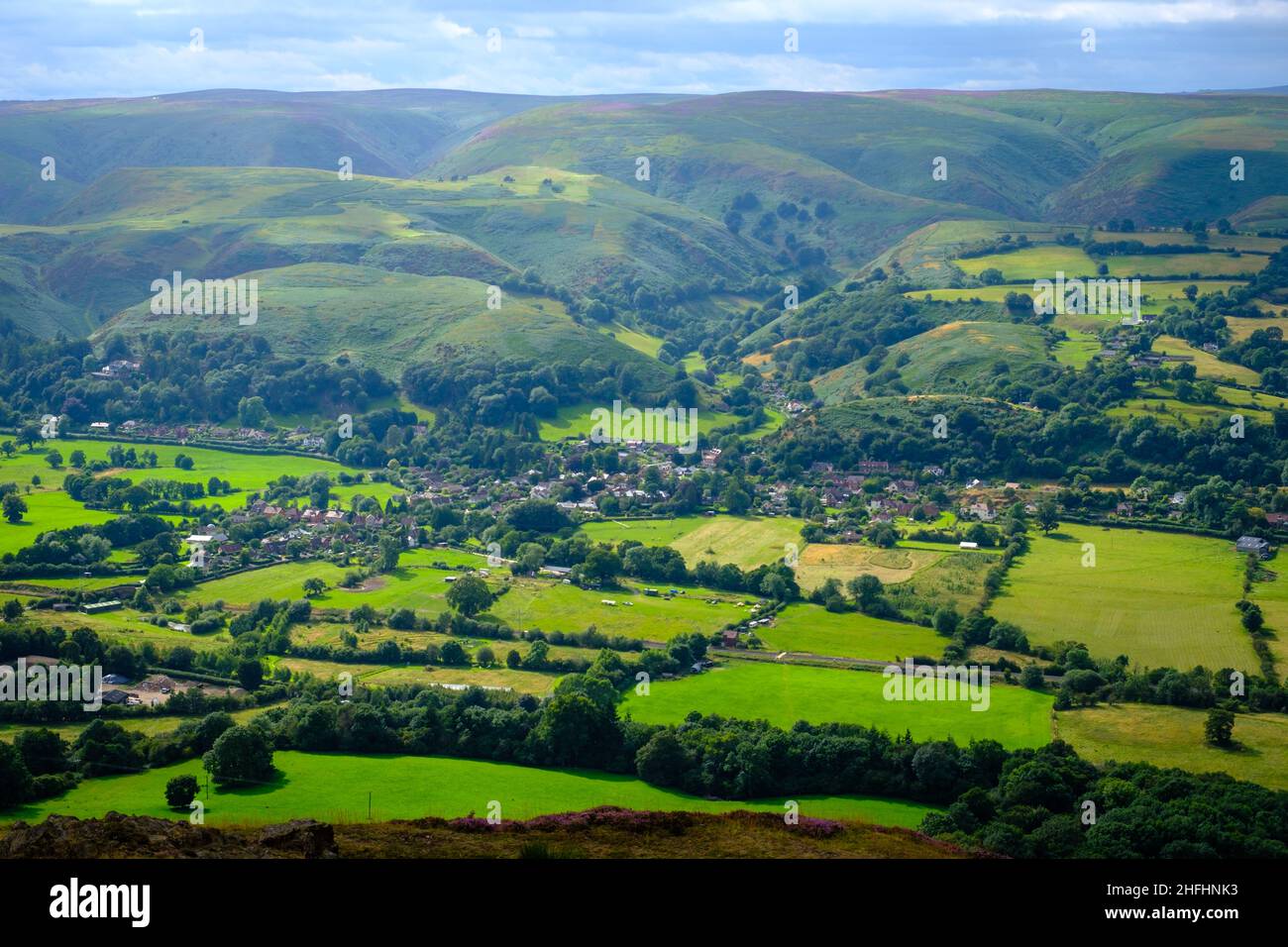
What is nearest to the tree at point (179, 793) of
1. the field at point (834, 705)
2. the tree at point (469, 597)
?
the field at point (834, 705)

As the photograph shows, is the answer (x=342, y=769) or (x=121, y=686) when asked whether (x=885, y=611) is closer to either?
(x=342, y=769)

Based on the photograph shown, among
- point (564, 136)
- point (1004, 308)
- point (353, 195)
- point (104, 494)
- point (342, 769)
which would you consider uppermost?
point (564, 136)

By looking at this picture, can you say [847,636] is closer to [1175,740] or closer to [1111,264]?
Result: [1175,740]

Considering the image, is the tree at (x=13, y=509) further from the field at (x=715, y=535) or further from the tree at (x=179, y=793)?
the tree at (x=179, y=793)

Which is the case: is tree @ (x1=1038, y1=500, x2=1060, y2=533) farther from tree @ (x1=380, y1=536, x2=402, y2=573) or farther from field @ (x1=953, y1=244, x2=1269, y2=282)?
field @ (x1=953, y1=244, x2=1269, y2=282)

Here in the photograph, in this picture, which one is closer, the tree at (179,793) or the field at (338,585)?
the tree at (179,793)

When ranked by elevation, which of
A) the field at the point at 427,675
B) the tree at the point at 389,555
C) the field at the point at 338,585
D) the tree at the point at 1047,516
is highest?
Result: the tree at the point at 1047,516

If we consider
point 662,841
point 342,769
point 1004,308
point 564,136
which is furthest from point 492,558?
point 564,136
